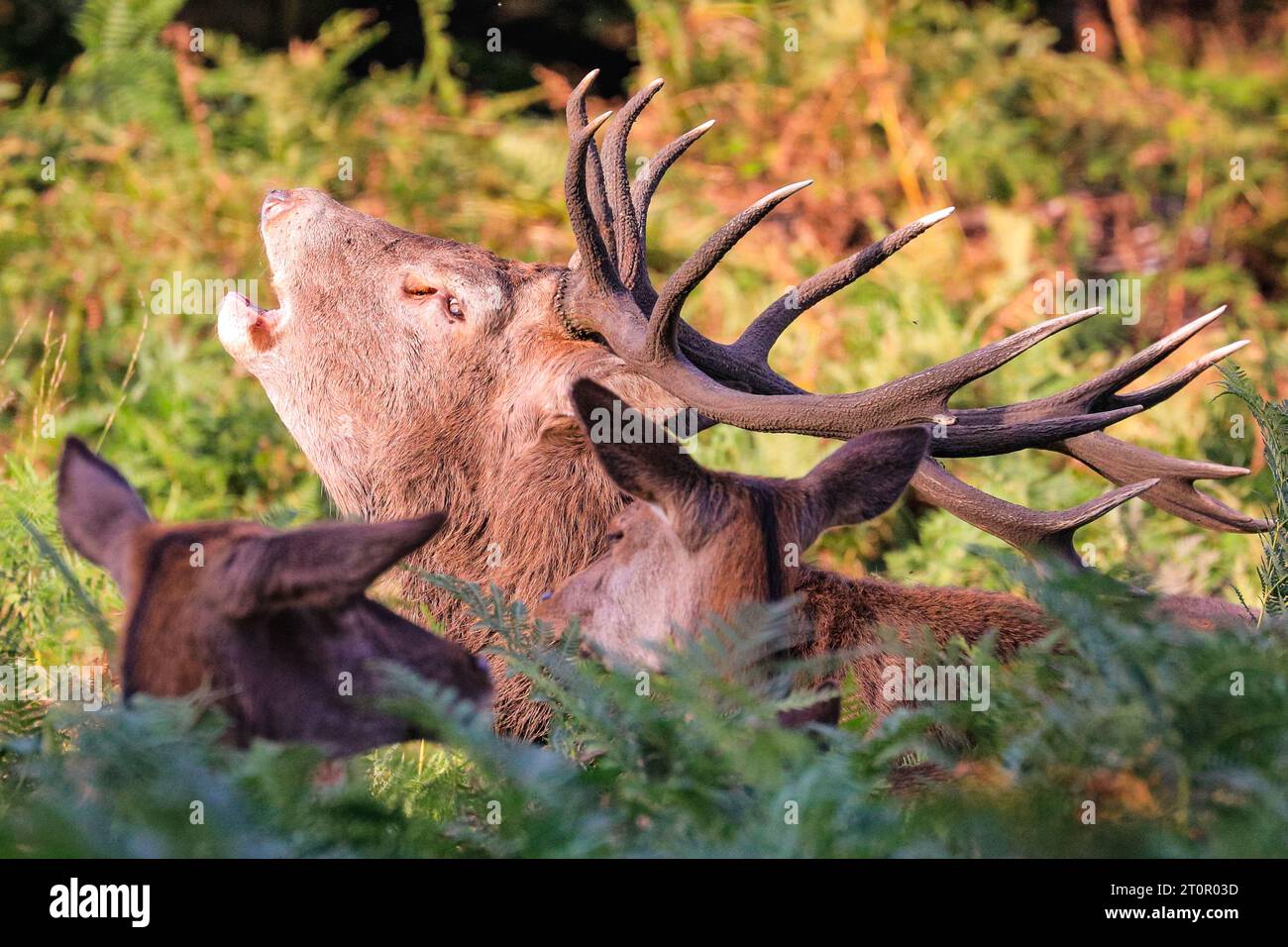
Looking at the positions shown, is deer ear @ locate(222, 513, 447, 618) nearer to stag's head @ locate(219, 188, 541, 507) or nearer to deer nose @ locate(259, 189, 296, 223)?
stag's head @ locate(219, 188, 541, 507)

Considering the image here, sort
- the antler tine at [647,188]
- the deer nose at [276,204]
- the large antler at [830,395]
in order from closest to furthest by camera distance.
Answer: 1. the large antler at [830,395]
2. the antler tine at [647,188]
3. the deer nose at [276,204]

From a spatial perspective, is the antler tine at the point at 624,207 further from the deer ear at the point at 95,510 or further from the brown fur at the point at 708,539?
the deer ear at the point at 95,510

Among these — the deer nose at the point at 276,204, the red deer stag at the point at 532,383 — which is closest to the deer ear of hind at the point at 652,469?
the red deer stag at the point at 532,383

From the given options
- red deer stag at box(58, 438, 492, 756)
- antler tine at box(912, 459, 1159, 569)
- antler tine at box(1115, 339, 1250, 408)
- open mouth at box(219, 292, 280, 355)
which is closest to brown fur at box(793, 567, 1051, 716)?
antler tine at box(912, 459, 1159, 569)

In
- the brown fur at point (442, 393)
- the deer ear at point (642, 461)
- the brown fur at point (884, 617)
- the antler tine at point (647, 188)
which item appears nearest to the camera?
the deer ear at point (642, 461)

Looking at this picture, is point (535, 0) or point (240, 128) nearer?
point (240, 128)

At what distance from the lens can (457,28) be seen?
39.4 feet

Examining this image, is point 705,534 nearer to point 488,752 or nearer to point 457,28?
point 488,752

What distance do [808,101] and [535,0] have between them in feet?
9.42

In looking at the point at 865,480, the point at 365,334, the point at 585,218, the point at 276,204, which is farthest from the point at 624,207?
the point at 865,480

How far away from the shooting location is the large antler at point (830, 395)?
4059 mm

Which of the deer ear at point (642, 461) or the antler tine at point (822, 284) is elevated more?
the antler tine at point (822, 284)

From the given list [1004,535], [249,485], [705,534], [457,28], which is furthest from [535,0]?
[705,534]

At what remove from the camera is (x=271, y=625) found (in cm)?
261
